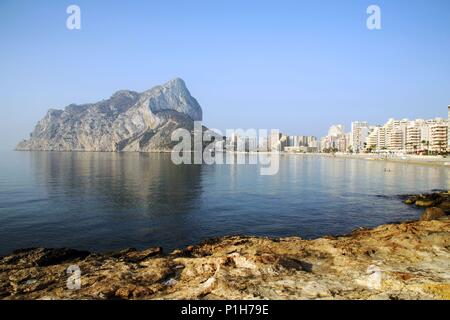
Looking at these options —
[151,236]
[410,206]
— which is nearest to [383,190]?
[410,206]

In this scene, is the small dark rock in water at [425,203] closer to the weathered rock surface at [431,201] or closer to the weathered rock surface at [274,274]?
the weathered rock surface at [431,201]

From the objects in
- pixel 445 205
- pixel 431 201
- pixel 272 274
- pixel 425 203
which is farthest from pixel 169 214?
pixel 431 201

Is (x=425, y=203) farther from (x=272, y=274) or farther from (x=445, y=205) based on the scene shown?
(x=272, y=274)

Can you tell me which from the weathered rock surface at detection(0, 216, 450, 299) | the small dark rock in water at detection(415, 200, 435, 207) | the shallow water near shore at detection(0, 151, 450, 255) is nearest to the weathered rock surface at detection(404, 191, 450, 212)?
the small dark rock in water at detection(415, 200, 435, 207)

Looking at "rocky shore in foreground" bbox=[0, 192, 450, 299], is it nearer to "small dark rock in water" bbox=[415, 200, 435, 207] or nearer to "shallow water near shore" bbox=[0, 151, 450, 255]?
"shallow water near shore" bbox=[0, 151, 450, 255]

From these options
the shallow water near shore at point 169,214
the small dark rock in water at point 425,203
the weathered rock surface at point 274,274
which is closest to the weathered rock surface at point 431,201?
the small dark rock in water at point 425,203

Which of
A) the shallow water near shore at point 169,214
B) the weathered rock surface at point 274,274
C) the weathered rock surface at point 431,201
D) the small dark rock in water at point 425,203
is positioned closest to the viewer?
the weathered rock surface at point 274,274

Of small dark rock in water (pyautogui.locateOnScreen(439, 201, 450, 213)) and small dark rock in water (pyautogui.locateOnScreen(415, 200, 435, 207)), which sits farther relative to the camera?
small dark rock in water (pyautogui.locateOnScreen(415, 200, 435, 207))

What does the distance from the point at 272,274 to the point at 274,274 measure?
9 centimetres

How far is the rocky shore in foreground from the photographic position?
465 inches

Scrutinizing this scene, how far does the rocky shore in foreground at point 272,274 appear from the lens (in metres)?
11.8

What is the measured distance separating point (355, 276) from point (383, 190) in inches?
2222

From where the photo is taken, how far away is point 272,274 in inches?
543

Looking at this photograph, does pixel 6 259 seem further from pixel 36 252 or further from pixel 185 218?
pixel 185 218
